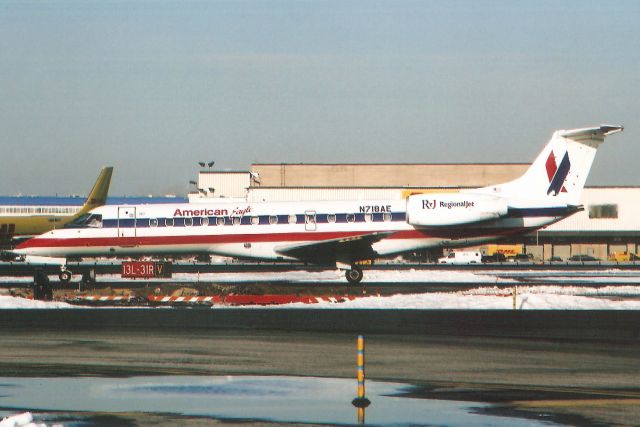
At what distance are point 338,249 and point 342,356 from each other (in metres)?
21.5

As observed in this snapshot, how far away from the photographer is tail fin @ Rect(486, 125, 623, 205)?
38344 mm

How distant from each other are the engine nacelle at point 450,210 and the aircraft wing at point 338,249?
1.42 m

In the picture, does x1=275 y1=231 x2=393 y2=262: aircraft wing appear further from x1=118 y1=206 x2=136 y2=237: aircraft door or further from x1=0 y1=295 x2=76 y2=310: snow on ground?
x1=0 y1=295 x2=76 y2=310: snow on ground

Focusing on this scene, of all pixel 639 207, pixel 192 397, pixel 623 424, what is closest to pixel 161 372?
pixel 192 397

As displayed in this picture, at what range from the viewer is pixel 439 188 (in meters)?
83.2

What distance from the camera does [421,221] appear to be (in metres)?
37.3

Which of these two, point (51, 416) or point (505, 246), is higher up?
point (505, 246)

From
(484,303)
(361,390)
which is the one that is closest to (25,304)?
(484,303)

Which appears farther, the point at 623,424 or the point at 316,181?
the point at 316,181

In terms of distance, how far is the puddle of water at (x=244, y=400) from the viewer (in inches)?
407

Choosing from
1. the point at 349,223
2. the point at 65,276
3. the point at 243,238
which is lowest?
the point at 65,276

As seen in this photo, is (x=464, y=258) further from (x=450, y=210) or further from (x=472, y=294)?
(x=472, y=294)

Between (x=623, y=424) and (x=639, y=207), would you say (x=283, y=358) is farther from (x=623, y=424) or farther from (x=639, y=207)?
(x=639, y=207)

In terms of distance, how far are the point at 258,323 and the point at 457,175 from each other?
6948cm
